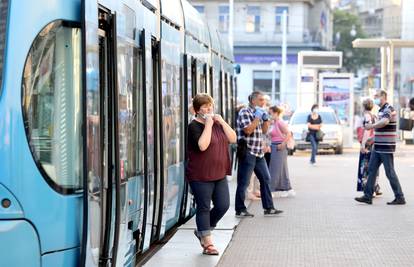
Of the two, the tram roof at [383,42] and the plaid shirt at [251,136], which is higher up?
the tram roof at [383,42]

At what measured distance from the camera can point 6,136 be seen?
608cm

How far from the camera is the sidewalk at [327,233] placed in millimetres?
10195

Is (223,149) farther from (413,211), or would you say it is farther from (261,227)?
(413,211)

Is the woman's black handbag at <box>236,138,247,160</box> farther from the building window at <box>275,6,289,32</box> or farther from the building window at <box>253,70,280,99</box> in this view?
the building window at <box>275,6,289,32</box>

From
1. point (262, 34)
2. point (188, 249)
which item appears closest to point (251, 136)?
point (188, 249)

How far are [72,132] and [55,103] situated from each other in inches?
8.6

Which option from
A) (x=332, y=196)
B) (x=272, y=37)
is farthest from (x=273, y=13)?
(x=332, y=196)

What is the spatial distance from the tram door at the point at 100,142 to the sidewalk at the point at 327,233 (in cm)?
271

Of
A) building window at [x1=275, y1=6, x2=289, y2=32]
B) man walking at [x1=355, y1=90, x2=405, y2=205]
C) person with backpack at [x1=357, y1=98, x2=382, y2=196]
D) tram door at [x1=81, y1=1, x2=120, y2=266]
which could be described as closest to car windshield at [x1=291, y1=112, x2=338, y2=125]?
person with backpack at [x1=357, y1=98, x2=382, y2=196]

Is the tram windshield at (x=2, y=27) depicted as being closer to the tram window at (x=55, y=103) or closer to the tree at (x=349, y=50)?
the tram window at (x=55, y=103)

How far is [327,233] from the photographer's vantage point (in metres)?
12.2

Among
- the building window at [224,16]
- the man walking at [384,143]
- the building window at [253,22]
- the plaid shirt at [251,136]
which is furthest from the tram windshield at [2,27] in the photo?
the building window at [253,22]

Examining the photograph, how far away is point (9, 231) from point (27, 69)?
100cm

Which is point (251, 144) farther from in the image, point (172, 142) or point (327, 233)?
point (172, 142)
